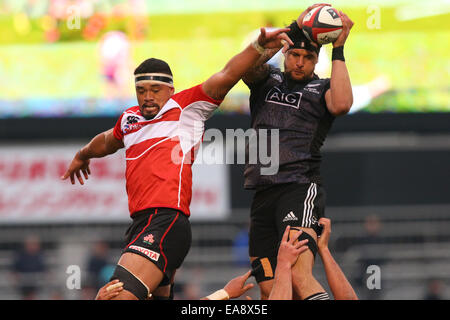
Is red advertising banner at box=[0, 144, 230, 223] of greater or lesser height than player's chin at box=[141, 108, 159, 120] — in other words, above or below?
above

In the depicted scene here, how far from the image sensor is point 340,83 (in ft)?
23.2

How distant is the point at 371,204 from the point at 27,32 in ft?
31.9

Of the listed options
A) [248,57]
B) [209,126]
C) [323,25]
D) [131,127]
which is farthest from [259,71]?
[209,126]

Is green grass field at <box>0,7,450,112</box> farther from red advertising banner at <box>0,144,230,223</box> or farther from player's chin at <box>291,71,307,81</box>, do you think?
player's chin at <box>291,71,307,81</box>

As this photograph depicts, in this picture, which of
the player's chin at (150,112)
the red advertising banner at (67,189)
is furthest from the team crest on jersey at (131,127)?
the red advertising banner at (67,189)

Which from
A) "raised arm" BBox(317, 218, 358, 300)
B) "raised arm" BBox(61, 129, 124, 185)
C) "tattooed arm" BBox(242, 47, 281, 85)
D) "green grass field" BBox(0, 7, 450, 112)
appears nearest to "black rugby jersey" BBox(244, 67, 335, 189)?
"tattooed arm" BBox(242, 47, 281, 85)

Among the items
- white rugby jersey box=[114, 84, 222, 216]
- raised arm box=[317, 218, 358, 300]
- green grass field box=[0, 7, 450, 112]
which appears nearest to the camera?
raised arm box=[317, 218, 358, 300]

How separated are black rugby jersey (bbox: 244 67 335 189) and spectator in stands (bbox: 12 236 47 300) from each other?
33.0 feet

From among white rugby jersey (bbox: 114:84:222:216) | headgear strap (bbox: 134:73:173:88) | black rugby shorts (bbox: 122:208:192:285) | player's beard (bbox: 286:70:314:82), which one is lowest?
black rugby shorts (bbox: 122:208:192:285)

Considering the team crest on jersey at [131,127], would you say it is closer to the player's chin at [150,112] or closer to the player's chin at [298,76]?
the player's chin at [150,112]

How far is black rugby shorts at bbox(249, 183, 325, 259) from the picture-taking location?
23.7 ft

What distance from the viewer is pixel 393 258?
17062mm

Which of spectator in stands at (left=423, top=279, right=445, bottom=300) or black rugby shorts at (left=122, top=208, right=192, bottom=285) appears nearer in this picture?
black rugby shorts at (left=122, top=208, right=192, bottom=285)
